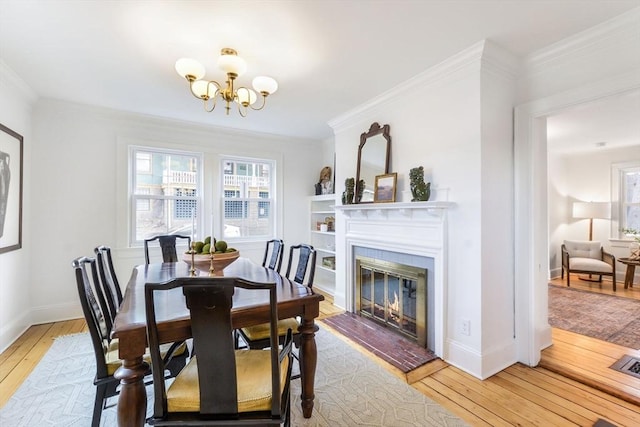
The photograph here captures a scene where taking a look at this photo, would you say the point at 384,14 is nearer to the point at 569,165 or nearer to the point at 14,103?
the point at 14,103

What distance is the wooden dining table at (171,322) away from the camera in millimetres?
1295

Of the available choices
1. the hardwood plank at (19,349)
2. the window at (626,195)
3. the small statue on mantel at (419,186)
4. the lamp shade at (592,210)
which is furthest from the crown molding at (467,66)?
the window at (626,195)

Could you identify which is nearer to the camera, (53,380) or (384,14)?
(384,14)

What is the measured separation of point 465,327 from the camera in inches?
97.1

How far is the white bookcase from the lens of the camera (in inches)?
192

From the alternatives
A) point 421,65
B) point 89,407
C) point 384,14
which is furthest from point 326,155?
point 89,407

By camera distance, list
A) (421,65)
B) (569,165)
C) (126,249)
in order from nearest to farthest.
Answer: (421,65) → (126,249) → (569,165)

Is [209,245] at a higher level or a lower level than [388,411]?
higher

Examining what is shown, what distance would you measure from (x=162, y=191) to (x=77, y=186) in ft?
3.04

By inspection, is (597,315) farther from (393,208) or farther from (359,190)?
(359,190)

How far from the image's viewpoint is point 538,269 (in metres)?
2.50

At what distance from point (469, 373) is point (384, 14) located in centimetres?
277

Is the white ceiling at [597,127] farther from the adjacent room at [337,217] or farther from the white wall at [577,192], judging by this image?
the white wall at [577,192]

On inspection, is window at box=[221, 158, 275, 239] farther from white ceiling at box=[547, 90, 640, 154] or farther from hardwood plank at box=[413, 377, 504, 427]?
white ceiling at box=[547, 90, 640, 154]
